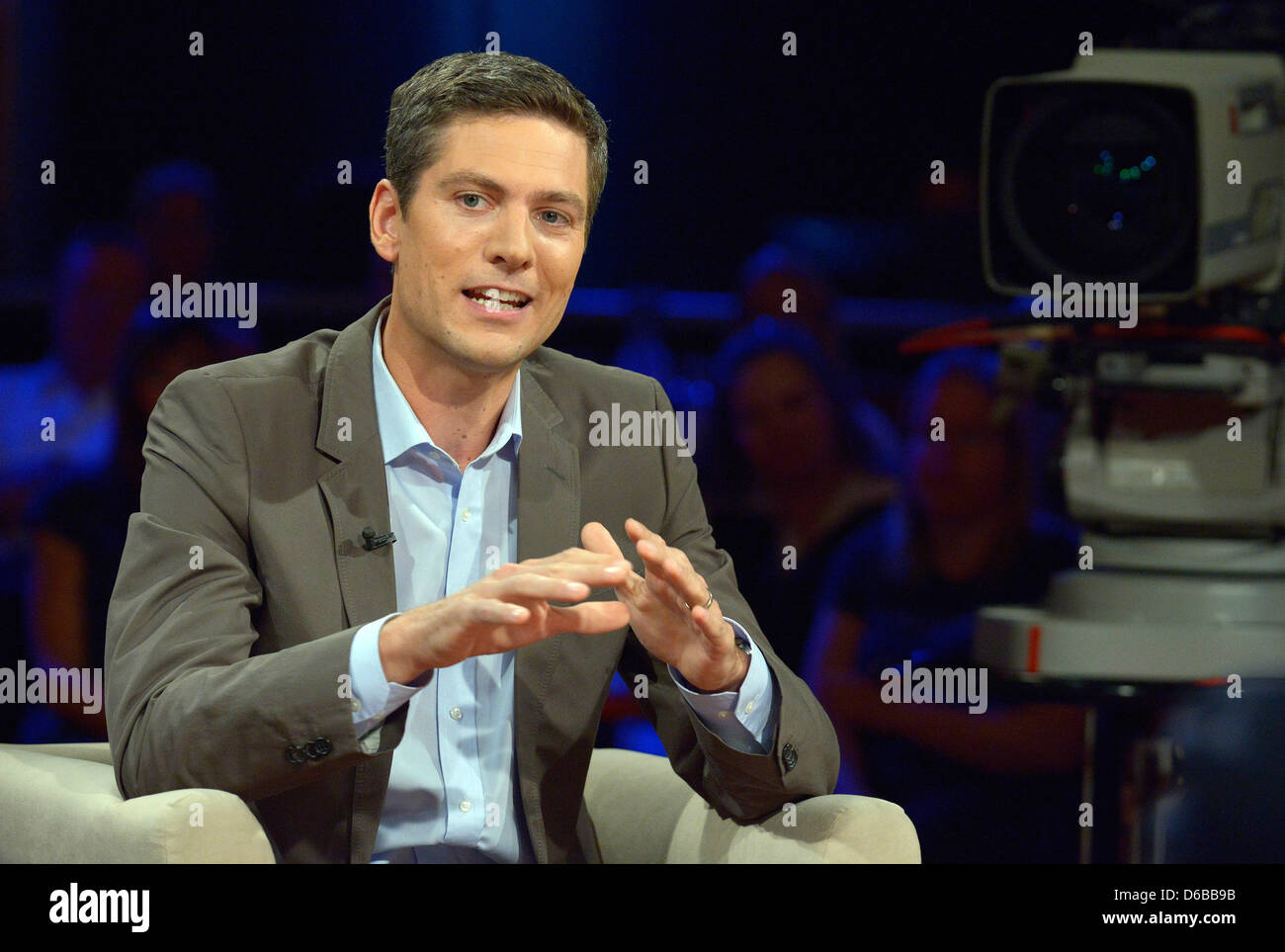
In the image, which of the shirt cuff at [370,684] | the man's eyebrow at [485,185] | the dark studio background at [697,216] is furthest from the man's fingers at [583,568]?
the dark studio background at [697,216]

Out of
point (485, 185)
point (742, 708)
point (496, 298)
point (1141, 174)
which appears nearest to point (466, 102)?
point (485, 185)

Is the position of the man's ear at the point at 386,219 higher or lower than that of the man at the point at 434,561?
higher

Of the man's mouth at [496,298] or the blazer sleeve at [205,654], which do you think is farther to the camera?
the man's mouth at [496,298]

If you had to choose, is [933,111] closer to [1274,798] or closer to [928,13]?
[928,13]

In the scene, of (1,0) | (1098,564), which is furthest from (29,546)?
(1098,564)

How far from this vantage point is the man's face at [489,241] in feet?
5.34

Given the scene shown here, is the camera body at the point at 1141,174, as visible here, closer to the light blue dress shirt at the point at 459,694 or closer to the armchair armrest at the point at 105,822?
the light blue dress shirt at the point at 459,694

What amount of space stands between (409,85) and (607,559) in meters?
0.74

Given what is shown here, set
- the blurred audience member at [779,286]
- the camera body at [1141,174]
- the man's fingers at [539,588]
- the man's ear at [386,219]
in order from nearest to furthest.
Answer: the man's fingers at [539,588]
the man's ear at [386,219]
the camera body at [1141,174]
the blurred audience member at [779,286]

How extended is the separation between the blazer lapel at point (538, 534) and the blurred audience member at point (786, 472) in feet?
3.45

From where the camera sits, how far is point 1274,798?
2543mm

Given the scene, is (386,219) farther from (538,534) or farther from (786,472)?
(786,472)

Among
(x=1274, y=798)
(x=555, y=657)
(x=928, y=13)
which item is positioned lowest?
(x=1274, y=798)

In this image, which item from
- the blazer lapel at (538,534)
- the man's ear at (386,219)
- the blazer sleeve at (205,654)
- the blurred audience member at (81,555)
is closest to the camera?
the blazer sleeve at (205,654)
